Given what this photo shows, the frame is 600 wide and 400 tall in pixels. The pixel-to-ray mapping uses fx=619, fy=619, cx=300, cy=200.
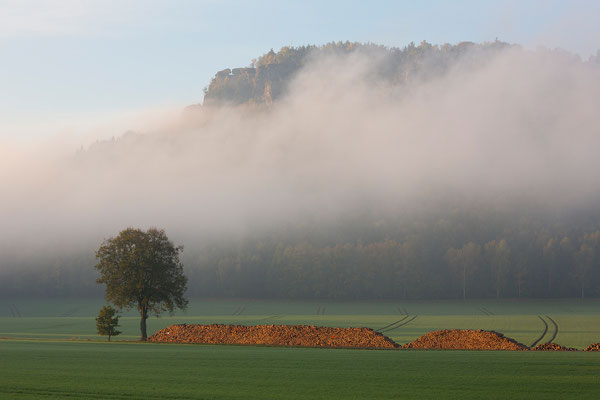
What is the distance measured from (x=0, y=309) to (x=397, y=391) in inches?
4841

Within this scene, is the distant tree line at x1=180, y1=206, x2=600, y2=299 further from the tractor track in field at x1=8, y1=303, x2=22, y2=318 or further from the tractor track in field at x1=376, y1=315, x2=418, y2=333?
the tractor track in field at x1=376, y1=315, x2=418, y2=333

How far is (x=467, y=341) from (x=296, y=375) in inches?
855

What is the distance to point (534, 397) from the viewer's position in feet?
76.8

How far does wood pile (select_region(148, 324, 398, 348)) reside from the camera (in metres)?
49.2

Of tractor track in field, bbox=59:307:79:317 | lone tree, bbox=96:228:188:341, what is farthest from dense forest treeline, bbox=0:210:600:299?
lone tree, bbox=96:228:188:341

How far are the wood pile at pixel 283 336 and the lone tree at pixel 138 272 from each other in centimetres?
420

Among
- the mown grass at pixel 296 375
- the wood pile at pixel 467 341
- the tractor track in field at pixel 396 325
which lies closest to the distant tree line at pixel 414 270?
the tractor track in field at pixel 396 325

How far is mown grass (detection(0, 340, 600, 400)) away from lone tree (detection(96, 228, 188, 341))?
1754 cm

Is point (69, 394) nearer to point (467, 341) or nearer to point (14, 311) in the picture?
point (467, 341)

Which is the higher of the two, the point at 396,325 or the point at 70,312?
Answer: the point at 396,325

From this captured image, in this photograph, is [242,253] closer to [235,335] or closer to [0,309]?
[0,309]

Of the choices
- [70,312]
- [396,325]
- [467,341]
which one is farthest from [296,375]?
[70,312]

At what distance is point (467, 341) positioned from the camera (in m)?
46.7

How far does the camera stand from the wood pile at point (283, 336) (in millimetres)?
49156
